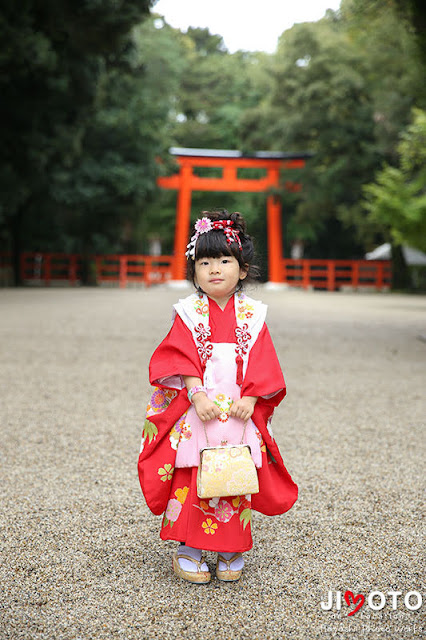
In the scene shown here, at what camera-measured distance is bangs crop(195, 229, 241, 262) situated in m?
2.01

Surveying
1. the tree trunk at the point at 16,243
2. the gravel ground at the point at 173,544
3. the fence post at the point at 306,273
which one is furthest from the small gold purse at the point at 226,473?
the fence post at the point at 306,273

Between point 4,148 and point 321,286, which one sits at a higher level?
point 4,148

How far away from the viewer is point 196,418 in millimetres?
1944

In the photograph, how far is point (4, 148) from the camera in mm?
13664

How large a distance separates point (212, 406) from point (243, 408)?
9 centimetres

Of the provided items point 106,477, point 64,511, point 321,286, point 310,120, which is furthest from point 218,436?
point 321,286

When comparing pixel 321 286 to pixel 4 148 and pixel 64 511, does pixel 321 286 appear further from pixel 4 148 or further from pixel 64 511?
pixel 64 511

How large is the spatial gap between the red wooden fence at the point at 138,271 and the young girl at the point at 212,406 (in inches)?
860

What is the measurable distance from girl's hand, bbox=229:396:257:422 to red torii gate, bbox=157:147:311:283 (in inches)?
829

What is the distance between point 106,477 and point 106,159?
18.3 metres

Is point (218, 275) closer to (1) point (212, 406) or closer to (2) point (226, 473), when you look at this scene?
(1) point (212, 406)

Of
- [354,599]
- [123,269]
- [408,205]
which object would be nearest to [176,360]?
[354,599]

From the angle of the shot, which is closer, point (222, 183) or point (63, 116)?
point (63, 116)

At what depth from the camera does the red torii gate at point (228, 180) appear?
22.8 metres
